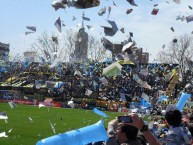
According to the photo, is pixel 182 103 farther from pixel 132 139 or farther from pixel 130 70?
pixel 130 70

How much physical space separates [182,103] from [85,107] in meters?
31.0

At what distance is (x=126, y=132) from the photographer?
159 inches

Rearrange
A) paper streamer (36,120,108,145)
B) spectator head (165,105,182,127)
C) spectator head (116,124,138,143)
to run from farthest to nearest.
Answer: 1. spectator head (165,105,182,127)
2. spectator head (116,124,138,143)
3. paper streamer (36,120,108,145)

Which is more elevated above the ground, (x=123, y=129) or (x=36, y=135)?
(x=123, y=129)

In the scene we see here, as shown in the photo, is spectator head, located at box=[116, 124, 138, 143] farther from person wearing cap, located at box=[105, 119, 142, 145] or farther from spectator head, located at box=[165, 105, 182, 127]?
spectator head, located at box=[165, 105, 182, 127]

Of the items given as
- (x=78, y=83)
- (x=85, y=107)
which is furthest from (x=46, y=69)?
(x=85, y=107)

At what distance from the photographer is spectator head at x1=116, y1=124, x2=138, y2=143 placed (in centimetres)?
401

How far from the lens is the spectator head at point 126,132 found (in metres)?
4.01

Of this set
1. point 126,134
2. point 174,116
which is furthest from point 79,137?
point 174,116

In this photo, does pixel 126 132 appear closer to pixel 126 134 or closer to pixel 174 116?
pixel 126 134

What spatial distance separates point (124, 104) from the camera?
120 feet

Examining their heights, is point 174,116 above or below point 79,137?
above

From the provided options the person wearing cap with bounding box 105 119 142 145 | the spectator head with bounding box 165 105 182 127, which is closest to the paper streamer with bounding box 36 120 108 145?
the person wearing cap with bounding box 105 119 142 145

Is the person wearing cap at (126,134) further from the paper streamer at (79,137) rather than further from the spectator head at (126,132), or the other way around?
the paper streamer at (79,137)
